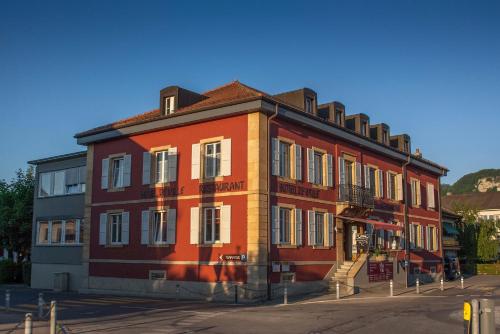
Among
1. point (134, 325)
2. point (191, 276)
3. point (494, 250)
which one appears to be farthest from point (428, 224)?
point (134, 325)

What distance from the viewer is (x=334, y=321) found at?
49.0 feet

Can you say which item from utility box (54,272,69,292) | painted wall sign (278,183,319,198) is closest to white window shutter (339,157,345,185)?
painted wall sign (278,183,319,198)

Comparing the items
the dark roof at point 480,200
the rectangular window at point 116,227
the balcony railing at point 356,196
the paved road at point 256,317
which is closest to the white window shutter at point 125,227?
the rectangular window at point 116,227

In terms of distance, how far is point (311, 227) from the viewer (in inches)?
1036

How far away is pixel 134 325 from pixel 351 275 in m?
14.1

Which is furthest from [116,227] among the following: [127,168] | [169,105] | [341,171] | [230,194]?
[341,171]

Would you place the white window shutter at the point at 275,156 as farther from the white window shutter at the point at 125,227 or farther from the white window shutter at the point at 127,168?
the white window shutter at the point at 125,227

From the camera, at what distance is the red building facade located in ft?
78.2

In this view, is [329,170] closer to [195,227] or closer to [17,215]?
[195,227]

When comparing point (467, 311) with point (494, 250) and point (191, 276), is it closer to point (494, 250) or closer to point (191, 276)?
point (191, 276)

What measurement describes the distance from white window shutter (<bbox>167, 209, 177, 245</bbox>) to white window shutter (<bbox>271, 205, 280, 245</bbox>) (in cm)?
495

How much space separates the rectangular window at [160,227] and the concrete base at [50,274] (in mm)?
6253

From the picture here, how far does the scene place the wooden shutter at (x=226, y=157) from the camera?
967 inches

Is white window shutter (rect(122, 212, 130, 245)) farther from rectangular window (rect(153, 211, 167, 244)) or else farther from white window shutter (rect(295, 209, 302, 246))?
white window shutter (rect(295, 209, 302, 246))
